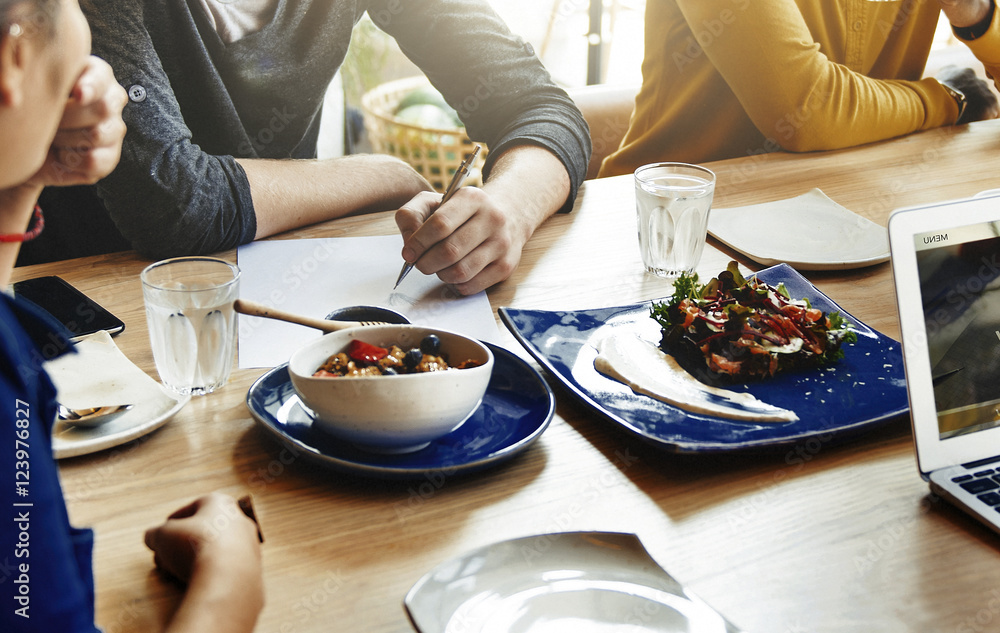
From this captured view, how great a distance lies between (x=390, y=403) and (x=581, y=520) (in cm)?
17

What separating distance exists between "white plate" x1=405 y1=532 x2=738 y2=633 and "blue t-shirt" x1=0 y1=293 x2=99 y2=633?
0.63 feet

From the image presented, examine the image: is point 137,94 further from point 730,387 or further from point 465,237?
point 730,387

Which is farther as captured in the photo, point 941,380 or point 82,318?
point 82,318

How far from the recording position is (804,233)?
44.2 inches

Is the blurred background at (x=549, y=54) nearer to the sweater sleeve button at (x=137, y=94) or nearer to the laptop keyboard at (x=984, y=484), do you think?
the sweater sleeve button at (x=137, y=94)

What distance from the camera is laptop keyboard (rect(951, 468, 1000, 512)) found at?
0.59 metres

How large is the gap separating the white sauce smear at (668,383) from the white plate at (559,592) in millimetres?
→ 211

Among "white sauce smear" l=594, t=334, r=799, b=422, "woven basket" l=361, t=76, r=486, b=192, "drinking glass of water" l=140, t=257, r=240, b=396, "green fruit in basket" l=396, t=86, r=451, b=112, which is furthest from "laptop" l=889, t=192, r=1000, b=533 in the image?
"green fruit in basket" l=396, t=86, r=451, b=112

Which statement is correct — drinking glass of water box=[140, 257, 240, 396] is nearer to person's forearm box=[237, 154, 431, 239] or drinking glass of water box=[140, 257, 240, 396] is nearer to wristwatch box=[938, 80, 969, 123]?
person's forearm box=[237, 154, 431, 239]

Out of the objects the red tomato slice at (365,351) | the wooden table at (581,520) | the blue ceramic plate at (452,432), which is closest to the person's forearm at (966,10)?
the wooden table at (581,520)

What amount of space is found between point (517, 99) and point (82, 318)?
85 cm

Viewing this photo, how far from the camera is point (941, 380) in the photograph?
0.62 m

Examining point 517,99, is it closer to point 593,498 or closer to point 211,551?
point 593,498

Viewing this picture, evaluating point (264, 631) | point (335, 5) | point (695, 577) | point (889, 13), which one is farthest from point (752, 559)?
point (889, 13)
